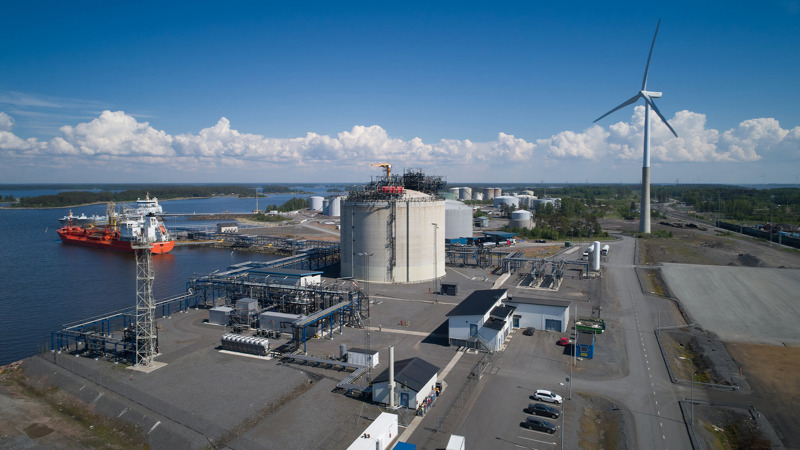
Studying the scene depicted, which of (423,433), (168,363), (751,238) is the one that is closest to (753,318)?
(423,433)

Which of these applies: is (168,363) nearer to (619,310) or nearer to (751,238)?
(619,310)

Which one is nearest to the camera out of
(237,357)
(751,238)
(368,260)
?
(237,357)

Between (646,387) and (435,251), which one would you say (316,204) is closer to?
(435,251)

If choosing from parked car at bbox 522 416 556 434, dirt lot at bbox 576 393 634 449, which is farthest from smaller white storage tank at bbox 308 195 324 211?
parked car at bbox 522 416 556 434

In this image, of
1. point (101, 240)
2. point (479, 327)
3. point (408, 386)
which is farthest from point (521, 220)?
point (101, 240)

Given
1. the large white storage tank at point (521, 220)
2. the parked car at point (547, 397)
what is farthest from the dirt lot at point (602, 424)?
the large white storage tank at point (521, 220)

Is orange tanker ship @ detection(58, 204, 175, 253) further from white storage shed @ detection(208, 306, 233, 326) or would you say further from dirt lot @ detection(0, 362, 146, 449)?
dirt lot @ detection(0, 362, 146, 449)

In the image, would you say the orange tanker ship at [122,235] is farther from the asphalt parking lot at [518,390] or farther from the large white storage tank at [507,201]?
the large white storage tank at [507,201]
